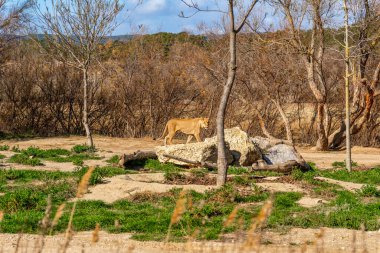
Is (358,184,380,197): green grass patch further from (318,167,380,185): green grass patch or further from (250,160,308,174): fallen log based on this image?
(250,160,308,174): fallen log

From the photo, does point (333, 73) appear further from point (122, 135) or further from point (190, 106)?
point (122, 135)

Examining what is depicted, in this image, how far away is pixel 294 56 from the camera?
26672 mm

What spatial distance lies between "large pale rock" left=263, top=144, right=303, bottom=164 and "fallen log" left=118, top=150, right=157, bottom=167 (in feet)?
10.5

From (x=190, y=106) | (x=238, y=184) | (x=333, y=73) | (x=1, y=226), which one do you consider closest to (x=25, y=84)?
(x=190, y=106)

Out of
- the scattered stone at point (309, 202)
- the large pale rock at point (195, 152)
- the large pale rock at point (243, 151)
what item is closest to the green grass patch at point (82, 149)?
the large pale rock at point (195, 152)

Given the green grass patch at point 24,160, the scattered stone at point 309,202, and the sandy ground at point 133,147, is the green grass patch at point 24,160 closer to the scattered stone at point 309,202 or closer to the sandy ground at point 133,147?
the sandy ground at point 133,147

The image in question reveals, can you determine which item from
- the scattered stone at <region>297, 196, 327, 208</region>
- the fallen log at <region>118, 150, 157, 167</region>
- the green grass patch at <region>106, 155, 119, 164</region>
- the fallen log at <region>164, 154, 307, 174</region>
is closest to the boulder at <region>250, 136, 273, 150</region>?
the fallen log at <region>164, 154, 307, 174</region>

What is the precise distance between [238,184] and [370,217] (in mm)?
3242

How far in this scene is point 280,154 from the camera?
1814 centimetres

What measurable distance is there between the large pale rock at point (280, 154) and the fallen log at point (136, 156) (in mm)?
3213

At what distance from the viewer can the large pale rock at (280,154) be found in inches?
703

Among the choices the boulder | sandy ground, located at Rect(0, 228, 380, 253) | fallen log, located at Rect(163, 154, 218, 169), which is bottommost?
sandy ground, located at Rect(0, 228, 380, 253)

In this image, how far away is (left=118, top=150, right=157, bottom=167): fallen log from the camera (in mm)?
16969

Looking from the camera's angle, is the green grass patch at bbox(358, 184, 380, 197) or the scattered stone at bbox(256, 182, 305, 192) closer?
the green grass patch at bbox(358, 184, 380, 197)
